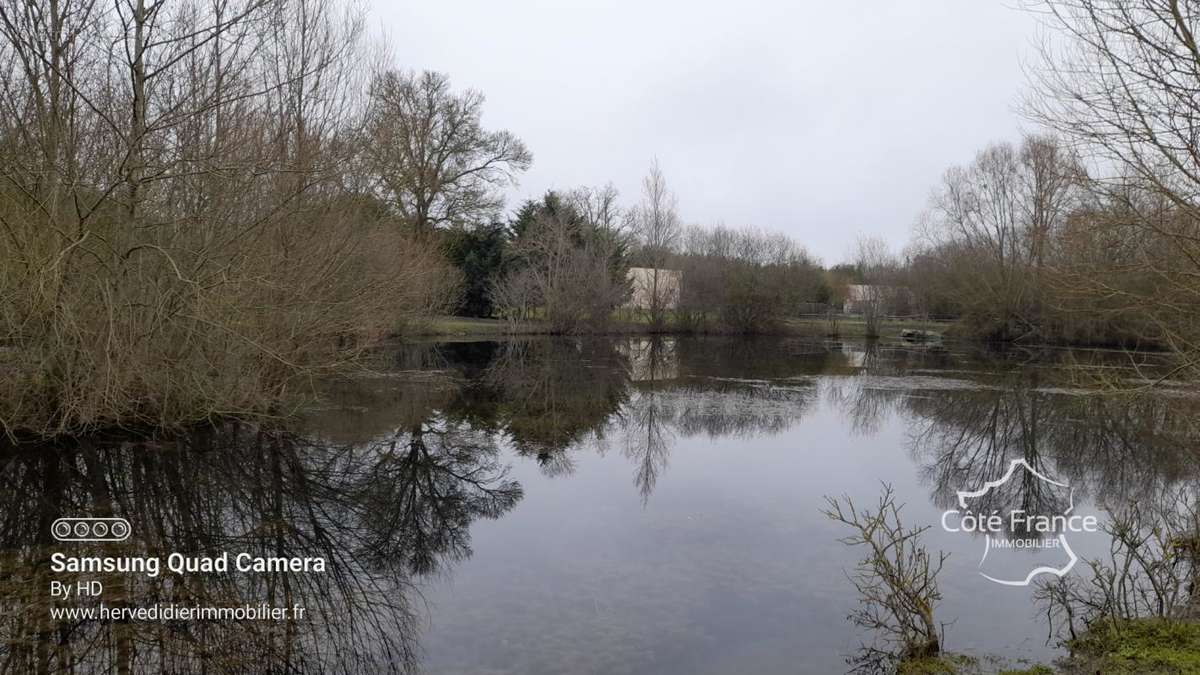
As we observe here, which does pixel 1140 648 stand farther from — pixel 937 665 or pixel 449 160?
pixel 449 160

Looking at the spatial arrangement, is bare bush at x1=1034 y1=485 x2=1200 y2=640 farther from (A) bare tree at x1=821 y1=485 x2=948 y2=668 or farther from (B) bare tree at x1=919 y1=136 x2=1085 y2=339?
(B) bare tree at x1=919 y1=136 x2=1085 y2=339

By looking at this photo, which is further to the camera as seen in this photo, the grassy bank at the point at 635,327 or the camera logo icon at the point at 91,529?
the grassy bank at the point at 635,327

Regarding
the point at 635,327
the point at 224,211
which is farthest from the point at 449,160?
the point at 224,211

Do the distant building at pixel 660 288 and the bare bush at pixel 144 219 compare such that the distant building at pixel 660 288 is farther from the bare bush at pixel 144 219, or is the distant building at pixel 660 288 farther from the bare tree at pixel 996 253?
the bare bush at pixel 144 219

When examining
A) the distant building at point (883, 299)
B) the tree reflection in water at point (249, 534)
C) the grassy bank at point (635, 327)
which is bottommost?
the tree reflection in water at point (249, 534)

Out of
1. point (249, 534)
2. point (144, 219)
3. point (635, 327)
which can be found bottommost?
point (249, 534)

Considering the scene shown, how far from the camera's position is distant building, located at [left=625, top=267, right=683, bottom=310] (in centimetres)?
4303

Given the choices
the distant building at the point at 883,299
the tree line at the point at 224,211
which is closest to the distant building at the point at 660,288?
the distant building at the point at 883,299

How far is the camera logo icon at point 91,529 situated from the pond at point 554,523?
106mm

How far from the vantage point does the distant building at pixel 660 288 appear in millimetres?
43031

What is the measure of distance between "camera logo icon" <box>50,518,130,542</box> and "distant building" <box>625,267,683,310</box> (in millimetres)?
36465

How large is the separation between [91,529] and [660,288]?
38171 millimetres

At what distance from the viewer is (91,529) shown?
6.50 metres

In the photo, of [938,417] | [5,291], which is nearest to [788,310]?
[938,417]
